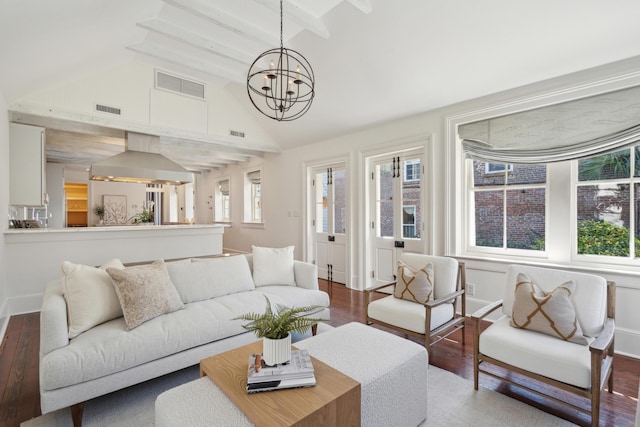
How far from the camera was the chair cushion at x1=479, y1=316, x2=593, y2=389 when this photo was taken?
1.70 meters

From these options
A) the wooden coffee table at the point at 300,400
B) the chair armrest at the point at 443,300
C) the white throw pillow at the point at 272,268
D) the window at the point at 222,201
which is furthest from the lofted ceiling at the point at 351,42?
the window at the point at 222,201

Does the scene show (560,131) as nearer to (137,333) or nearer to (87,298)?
(137,333)

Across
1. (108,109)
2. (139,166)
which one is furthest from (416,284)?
(108,109)

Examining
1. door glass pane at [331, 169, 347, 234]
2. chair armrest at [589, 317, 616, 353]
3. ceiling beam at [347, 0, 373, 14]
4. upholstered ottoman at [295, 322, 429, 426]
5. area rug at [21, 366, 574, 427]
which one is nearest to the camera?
upholstered ottoman at [295, 322, 429, 426]

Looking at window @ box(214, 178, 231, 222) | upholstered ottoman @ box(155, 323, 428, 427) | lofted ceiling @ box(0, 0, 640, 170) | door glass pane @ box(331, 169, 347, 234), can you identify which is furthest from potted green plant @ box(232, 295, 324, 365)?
window @ box(214, 178, 231, 222)

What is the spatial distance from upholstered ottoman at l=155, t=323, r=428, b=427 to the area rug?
226 millimetres

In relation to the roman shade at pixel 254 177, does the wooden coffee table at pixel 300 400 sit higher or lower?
lower

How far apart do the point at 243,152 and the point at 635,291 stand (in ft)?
18.4

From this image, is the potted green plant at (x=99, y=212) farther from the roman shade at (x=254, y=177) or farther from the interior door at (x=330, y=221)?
the interior door at (x=330, y=221)

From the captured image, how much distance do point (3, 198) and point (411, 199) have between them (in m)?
4.82

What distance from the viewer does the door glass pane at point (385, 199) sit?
4477 millimetres

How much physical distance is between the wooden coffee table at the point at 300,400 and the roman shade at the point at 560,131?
294cm

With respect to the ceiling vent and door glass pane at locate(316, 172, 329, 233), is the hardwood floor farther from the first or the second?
the ceiling vent

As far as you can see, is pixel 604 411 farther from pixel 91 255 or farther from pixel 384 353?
pixel 91 255
